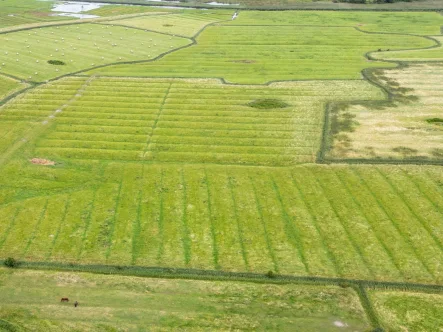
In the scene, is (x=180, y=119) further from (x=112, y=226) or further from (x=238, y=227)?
(x=238, y=227)

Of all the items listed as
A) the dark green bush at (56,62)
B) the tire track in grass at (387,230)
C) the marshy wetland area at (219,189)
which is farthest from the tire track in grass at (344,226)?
the dark green bush at (56,62)

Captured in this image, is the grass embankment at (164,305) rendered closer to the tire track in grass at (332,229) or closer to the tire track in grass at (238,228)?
the tire track in grass at (332,229)

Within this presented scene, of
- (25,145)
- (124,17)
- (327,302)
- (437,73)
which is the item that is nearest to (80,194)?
(25,145)

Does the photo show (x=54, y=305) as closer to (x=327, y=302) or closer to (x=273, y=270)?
(x=273, y=270)

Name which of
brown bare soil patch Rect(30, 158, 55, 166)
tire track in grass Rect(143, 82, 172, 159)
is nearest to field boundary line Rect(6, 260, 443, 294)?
brown bare soil patch Rect(30, 158, 55, 166)

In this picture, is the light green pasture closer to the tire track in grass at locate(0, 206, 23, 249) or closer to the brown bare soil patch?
Answer: the brown bare soil patch

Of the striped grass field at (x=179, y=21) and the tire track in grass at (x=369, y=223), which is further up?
the striped grass field at (x=179, y=21)
